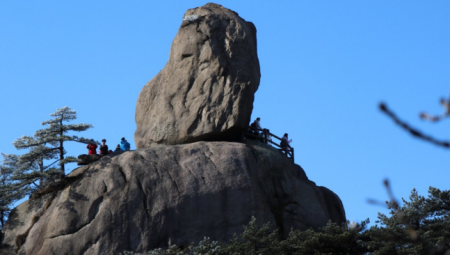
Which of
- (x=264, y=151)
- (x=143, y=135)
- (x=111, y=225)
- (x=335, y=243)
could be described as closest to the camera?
(x=335, y=243)

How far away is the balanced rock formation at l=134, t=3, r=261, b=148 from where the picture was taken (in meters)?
28.7

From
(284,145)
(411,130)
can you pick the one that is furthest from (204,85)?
(411,130)

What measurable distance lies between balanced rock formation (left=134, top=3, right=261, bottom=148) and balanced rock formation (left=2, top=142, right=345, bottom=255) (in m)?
1.34

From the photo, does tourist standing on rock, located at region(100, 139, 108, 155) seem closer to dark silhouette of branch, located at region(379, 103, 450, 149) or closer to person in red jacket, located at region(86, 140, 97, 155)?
person in red jacket, located at region(86, 140, 97, 155)

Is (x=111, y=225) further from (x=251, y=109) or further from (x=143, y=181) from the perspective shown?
(x=251, y=109)

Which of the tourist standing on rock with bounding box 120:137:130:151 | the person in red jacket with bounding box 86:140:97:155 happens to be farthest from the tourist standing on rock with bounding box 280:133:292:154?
the person in red jacket with bounding box 86:140:97:155

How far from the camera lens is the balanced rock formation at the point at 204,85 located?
94.1ft

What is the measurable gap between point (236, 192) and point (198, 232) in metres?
2.06

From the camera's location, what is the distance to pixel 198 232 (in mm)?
25297

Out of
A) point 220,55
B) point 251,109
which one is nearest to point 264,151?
point 251,109

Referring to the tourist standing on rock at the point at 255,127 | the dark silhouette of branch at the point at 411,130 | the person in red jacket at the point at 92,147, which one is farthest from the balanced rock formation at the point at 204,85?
the dark silhouette of branch at the point at 411,130

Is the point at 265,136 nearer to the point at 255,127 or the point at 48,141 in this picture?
the point at 255,127

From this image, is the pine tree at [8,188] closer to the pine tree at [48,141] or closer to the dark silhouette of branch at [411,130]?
the pine tree at [48,141]

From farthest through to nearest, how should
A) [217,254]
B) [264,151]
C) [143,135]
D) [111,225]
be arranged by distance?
[143,135], [264,151], [111,225], [217,254]
